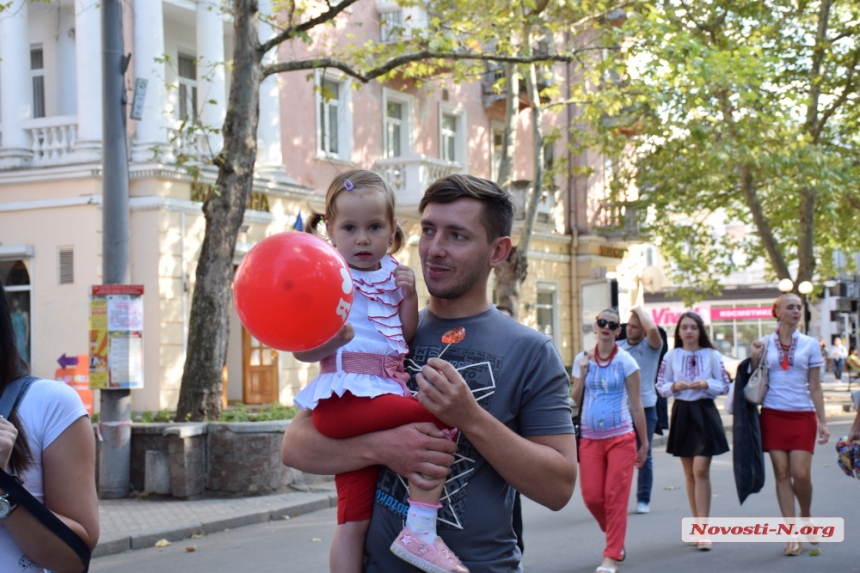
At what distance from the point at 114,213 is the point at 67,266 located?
26.5 ft

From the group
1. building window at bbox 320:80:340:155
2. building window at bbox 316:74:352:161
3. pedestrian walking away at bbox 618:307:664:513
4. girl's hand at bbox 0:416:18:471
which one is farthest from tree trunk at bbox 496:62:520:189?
girl's hand at bbox 0:416:18:471

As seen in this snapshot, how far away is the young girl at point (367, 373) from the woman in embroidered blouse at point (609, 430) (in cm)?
507

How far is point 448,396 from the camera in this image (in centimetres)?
269

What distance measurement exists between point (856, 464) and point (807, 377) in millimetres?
1655

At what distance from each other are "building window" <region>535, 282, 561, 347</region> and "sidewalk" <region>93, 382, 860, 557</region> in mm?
19771

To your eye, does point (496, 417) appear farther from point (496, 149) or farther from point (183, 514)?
point (496, 149)

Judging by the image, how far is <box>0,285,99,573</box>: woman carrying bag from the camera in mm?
2756

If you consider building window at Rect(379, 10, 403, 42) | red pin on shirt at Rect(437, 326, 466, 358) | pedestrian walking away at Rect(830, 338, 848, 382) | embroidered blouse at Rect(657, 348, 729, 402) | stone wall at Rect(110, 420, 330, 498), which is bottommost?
pedestrian walking away at Rect(830, 338, 848, 382)

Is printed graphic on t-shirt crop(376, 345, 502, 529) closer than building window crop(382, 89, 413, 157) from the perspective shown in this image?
Yes

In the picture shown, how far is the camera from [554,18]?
795 inches

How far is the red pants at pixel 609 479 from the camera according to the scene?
26.2 ft

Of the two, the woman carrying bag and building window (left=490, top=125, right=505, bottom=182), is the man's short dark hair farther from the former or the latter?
building window (left=490, top=125, right=505, bottom=182)

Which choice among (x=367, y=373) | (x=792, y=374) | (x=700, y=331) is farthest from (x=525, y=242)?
(x=367, y=373)

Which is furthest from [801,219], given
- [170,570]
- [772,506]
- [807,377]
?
[170,570]
